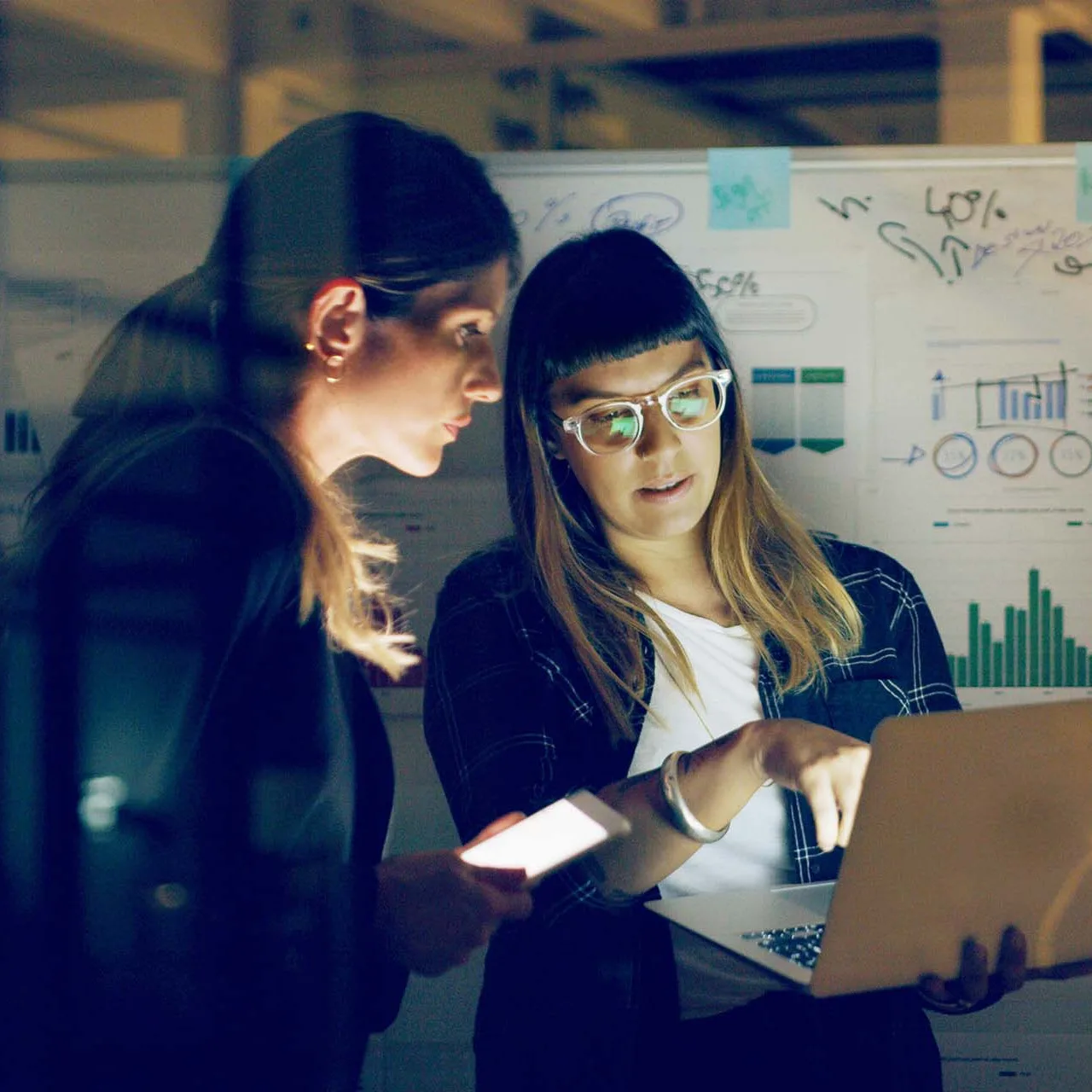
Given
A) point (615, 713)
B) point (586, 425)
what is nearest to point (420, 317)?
point (586, 425)

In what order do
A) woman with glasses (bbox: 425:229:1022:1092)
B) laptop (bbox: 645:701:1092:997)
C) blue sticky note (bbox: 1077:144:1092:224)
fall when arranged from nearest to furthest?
laptop (bbox: 645:701:1092:997) → woman with glasses (bbox: 425:229:1022:1092) → blue sticky note (bbox: 1077:144:1092:224)

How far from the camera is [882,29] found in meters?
1.77

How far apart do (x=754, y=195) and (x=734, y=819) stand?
0.87 metres

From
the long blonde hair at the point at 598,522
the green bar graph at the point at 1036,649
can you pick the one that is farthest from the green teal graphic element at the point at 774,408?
the green bar graph at the point at 1036,649

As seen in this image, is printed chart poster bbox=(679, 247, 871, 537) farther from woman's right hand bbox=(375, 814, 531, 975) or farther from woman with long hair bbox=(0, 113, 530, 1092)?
woman's right hand bbox=(375, 814, 531, 975)

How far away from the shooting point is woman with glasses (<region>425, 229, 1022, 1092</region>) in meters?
1.14

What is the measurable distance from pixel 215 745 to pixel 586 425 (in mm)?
591

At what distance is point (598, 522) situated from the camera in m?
1.40

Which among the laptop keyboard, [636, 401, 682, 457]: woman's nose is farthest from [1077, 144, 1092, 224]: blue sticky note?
the laptop keyboard

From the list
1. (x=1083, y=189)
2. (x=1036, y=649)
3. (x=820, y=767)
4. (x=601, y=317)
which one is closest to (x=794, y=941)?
(x=820, y=767)

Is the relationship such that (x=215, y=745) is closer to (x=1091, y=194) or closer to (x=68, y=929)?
(x=68, y=929)

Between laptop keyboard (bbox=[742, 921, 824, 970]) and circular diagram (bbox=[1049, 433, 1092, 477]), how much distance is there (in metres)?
0.89

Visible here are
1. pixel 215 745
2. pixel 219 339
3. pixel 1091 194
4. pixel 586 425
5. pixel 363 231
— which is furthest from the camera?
pixel 1091 194

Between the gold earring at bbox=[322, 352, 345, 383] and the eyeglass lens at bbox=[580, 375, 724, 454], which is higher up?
the gold earring at bbox=[322, 352, 345, 383]
